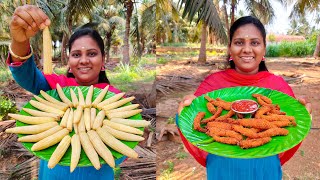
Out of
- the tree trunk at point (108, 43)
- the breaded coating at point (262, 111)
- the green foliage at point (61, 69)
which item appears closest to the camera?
the breaded coating at point (262, 111)

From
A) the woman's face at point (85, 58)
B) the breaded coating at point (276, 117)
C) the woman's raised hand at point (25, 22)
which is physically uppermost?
the woman's raised hand at point (25, 22)

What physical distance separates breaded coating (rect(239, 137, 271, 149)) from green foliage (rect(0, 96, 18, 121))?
2.53 m

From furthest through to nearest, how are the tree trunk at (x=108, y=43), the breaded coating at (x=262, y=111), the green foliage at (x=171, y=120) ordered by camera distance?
the green foliage at (x=171, y=120) → the tree trunk at (x=108, y=43) → the breaded coating at (x=262, y=111)

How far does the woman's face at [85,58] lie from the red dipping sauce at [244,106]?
1.99 ft

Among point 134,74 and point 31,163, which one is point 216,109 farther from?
point 31,163

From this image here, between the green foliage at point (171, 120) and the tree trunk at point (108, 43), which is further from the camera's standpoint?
the green foliage at point (171, 120)

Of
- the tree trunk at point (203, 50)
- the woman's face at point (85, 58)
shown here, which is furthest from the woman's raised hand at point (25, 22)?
the tree trunk at point (203, 50)

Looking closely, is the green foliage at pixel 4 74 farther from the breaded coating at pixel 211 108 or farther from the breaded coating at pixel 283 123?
the breaded coating at pixel 283 123

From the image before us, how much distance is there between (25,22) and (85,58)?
0.27 meters

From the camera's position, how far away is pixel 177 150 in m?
3.20

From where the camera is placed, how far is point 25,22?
3.34 feet

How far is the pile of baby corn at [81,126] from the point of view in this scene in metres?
0.92

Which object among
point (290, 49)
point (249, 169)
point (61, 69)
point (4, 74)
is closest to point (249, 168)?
point (249, 169)

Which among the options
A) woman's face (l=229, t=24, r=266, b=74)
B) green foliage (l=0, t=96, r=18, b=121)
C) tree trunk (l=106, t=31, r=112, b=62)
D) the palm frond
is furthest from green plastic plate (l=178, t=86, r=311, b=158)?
green foliage (l=0, t=96, r=18, b=121)
